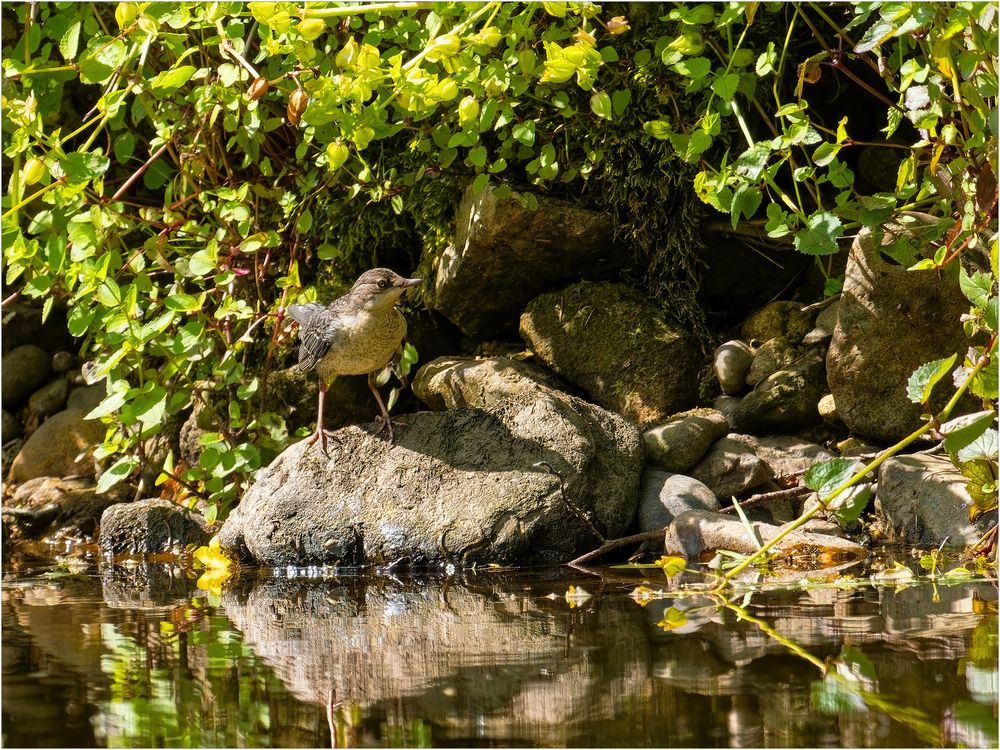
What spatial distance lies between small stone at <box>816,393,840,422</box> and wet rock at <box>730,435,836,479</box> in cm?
18

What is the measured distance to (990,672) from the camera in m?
2.67

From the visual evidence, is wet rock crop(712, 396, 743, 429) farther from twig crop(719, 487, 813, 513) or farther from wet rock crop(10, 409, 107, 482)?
wet rock crop(10, 409, 107, 482)

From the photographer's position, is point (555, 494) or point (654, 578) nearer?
point (654, 578)

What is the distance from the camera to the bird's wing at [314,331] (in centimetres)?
589

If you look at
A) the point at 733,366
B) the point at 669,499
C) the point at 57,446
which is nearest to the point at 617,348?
the point at 733,366

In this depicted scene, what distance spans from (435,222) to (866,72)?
2846mm

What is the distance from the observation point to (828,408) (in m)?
6.28

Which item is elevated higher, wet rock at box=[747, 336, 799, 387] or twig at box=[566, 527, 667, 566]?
wet rock at box=[747, 336, 799, 387]

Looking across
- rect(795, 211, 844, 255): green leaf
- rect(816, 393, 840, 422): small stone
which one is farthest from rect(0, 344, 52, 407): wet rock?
rect(795, 211, 844, 255): green leaf

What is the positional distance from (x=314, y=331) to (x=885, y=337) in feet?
10.1

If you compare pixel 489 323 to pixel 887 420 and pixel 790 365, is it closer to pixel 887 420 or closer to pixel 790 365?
pixel 790 365

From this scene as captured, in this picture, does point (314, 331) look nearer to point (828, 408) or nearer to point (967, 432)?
point (828, 408)

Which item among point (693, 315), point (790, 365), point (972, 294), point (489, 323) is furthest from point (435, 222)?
point (972, 294)

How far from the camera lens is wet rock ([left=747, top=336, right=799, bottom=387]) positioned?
21.3 feet
